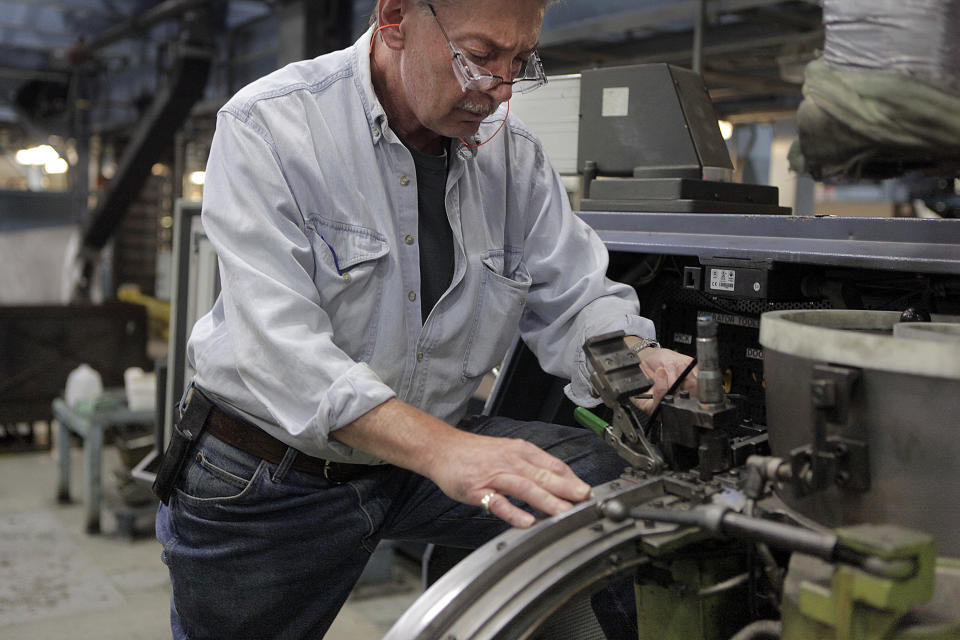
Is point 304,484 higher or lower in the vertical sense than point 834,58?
lower

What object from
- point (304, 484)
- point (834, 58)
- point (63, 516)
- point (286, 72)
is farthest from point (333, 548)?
point (63, 516)

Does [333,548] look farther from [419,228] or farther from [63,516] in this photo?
[63,516]

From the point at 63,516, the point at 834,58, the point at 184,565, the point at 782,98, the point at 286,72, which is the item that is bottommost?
the point at 63,516

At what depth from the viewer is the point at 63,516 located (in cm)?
362

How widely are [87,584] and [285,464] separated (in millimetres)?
2082

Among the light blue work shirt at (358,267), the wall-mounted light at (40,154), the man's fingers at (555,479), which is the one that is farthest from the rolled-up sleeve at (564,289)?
the wall-mounted light at (40,154)

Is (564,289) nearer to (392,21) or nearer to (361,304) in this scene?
(361,304)

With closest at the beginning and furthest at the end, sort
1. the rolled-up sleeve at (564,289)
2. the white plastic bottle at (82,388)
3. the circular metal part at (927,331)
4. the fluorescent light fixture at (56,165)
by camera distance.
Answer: the circular metal part at (927,331), the rolled-up sleeve at (564,289), the white plastic bottle at (82,388), the fluorescent light fixture at (56,165)

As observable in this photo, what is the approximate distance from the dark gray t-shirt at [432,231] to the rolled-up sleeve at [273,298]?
18cm

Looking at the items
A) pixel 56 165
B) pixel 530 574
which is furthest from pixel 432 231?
pixel 56 165

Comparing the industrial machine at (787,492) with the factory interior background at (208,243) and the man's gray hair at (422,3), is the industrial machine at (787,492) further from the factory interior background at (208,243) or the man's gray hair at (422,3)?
the man's gray hair at (422,3)

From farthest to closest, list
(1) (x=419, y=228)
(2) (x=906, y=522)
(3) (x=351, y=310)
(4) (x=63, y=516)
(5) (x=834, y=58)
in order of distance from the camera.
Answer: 1. (4) (x=63, y=516)
2. (5) (x=834, y=58)
3. (1) (x=419, y=228)
4. (3) (x=351, y=310)
5. (2) (x=906, y=522)

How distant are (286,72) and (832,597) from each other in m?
0.97

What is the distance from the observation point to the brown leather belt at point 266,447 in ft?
4.12
